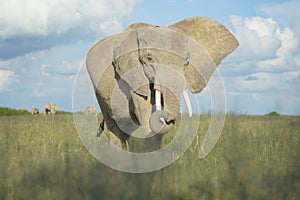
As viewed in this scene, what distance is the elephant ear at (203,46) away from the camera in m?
6.96

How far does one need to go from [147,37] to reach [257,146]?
7.40 feet

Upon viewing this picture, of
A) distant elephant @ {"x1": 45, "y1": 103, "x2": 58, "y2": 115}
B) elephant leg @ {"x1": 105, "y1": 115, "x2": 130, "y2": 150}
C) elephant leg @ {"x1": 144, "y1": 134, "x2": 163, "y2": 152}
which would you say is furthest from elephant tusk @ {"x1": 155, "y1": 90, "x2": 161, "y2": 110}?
distant elephant @ {"x1": 45, "y1": 103, "x2": 58, "y2": 115}

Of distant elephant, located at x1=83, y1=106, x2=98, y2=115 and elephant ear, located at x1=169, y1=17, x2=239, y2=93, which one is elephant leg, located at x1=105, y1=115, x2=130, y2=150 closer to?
distant elephant, located at x1=83, y1=106, x2=98, y2=115

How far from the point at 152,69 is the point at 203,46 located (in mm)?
1978

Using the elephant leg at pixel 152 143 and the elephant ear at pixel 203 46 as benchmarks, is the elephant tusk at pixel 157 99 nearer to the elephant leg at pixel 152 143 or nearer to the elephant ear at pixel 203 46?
the elephant leg at pixel 152 143

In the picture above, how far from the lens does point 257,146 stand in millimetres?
7008

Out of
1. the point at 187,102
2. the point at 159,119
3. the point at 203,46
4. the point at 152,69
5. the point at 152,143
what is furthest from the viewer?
the point at 203,46

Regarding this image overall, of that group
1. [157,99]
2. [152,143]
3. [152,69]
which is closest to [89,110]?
[152,143]

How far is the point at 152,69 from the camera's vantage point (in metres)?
5.85

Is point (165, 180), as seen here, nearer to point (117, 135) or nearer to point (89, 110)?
point (117, 135)

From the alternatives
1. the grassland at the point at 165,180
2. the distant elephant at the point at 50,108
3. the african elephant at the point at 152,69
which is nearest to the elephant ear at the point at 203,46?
the african elephant at the point at 152,69

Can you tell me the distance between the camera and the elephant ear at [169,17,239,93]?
22.8 ft

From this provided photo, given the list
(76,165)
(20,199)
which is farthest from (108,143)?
(20,199)

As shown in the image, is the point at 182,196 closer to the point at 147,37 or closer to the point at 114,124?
the point at 147,37
